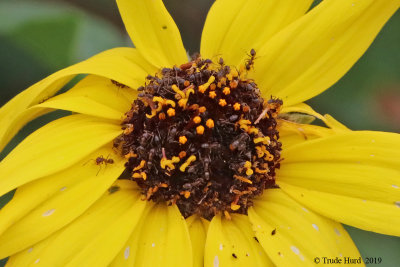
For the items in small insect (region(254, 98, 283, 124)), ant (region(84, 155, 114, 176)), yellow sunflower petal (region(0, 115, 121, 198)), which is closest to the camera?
yellow sunflower petal (region(0, 115, 121, 198))

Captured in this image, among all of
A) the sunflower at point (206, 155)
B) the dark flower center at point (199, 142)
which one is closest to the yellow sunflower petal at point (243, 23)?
the sunflower at point (206, 155)

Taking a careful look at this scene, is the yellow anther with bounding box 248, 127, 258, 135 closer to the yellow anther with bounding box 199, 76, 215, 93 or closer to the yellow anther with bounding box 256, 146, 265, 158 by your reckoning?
the yellow anther with bounding box 256, 146, 265, 158

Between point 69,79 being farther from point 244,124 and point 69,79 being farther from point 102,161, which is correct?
point 244,124

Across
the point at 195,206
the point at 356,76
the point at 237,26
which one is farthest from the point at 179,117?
the point at 356,76

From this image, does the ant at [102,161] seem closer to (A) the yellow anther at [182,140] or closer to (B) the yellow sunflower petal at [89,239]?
(B) the yellow sunflower petal at [89,239]

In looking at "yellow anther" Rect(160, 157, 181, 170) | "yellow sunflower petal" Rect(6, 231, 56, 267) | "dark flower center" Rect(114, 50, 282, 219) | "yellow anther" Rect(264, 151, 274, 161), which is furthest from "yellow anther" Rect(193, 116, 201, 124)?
"yellow sunflower petal" Rect(6, 231, 56, 267)
